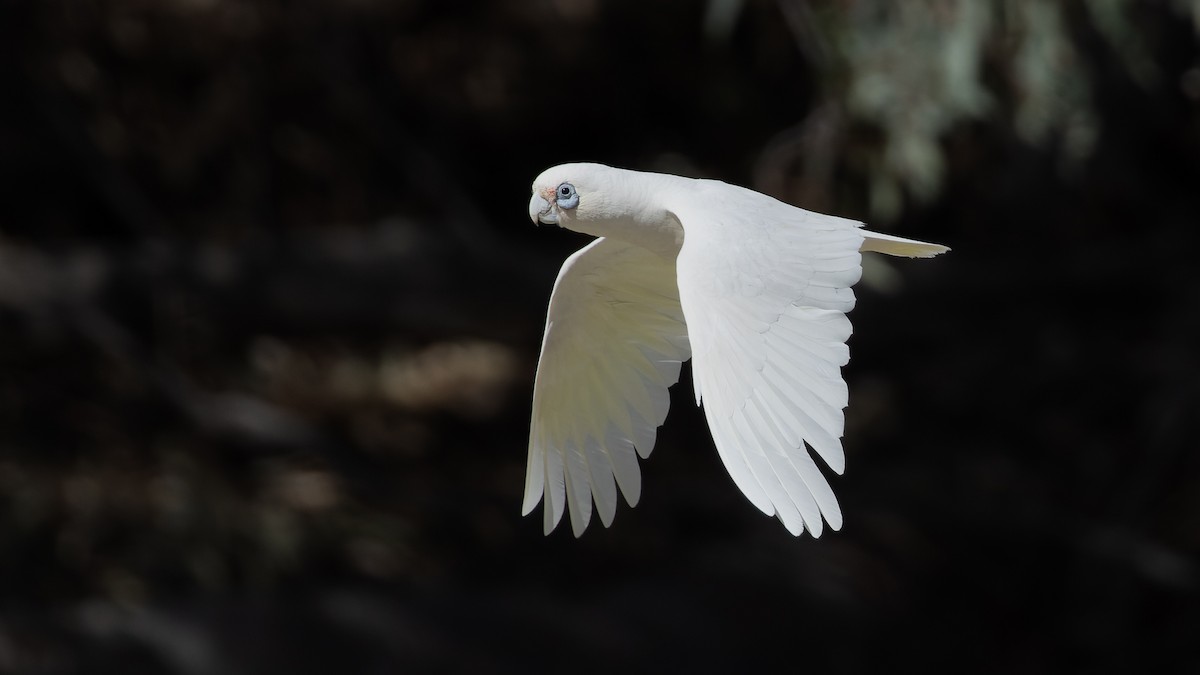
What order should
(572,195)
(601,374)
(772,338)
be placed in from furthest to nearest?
1. (601,374)
2. (572,195)
3. (772,338)

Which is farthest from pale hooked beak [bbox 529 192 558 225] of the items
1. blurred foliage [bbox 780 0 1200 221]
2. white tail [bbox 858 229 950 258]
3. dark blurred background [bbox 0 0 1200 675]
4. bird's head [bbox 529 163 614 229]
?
dark blurred background [bbox 0 0 1200 675]

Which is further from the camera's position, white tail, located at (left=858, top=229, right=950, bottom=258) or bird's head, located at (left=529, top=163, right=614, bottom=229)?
bird's head, located at (left=529, top=163, right=614, bottom=229)

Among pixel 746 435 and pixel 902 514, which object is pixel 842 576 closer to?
pixel 902 514

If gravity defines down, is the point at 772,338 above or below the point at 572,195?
below

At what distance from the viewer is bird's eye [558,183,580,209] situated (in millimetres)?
2395

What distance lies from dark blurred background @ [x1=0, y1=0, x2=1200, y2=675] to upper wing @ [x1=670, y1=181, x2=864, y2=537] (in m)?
1.95

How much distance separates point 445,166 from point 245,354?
0.96m

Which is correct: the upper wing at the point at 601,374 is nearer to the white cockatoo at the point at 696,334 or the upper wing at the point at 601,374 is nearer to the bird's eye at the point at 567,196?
the white cockatoo at the point at 696,334

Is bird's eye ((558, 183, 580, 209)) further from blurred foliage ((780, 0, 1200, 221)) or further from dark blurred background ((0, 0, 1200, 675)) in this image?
dark blurred background ((0, 0, 1200, 675))

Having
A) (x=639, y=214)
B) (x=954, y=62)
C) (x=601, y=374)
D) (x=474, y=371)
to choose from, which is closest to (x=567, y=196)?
(x=639, y=214)

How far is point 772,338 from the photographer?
194cm

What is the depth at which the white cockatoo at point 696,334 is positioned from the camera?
1.79 metres

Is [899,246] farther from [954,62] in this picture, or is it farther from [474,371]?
[474,371]

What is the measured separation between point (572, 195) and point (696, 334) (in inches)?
20.7
